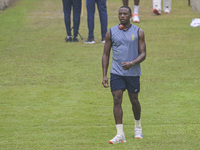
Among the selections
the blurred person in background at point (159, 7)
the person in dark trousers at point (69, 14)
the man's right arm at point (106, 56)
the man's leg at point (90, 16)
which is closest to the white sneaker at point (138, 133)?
the man's right arm at point (106, 56)

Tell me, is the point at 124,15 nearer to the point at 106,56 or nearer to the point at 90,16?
the point at 106,56

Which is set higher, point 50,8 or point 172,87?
point 172,87

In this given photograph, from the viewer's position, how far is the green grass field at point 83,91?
7.02m

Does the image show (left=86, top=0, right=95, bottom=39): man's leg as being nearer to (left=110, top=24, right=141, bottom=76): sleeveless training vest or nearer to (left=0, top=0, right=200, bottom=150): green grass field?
(left=0, top=0, right=200, bottom=150): green grass field

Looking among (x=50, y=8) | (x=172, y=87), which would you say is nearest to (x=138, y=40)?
(x=172, y=87)

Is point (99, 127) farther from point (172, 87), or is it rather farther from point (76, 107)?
point (172, 87)

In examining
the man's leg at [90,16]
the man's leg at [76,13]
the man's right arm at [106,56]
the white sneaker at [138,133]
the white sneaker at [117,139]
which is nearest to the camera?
the white sneaker at [117,139]

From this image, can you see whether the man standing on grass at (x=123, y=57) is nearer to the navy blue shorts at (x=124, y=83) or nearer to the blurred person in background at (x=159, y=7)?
the navy blue shorts at (x=124, y=83)

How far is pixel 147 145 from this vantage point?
6645 millimetres

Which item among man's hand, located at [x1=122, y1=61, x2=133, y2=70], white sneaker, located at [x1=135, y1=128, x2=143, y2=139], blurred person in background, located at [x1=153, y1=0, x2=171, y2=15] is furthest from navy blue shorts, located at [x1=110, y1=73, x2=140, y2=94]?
blurred person in background, located at [x1=153, y1=0, x2=171, y2=15]

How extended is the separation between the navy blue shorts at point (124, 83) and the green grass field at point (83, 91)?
67 centimetres

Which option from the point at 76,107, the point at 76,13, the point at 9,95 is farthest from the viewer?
the point at 76,13

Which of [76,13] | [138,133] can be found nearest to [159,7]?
[76,13]

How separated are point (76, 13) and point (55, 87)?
15.8 ft
